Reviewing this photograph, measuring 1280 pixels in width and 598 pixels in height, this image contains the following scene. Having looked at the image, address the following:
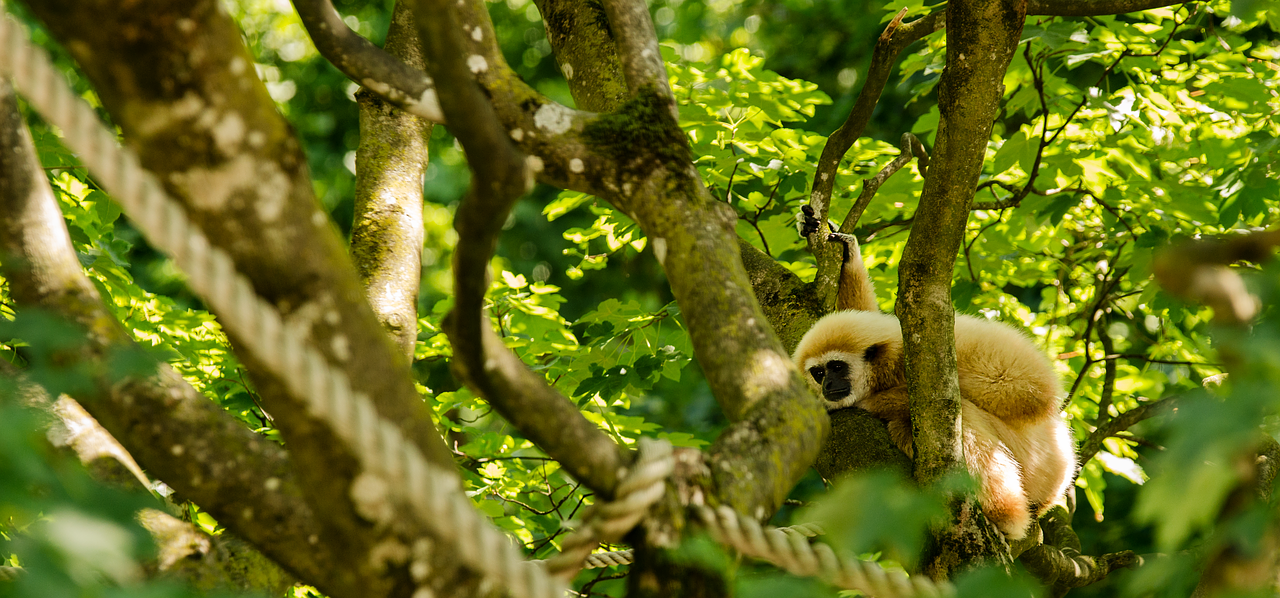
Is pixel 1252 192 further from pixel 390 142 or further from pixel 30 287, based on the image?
pixel 30 287

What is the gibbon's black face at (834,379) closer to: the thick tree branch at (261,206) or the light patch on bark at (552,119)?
the light patch on bark at (552,119)

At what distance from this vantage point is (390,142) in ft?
11.0

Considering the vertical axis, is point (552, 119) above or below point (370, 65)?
below

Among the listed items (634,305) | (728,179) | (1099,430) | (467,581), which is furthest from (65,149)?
(1099,430)

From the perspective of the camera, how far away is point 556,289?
4449 mm

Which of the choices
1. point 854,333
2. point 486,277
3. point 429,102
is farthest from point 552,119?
point 854,333

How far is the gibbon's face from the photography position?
4105mm

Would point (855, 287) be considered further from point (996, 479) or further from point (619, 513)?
point (619, 513)

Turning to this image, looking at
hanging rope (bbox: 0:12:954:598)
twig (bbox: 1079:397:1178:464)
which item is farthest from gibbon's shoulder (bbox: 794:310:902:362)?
hanging rope (bbox: 0:12:954:598)

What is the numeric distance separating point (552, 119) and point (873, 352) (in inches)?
101

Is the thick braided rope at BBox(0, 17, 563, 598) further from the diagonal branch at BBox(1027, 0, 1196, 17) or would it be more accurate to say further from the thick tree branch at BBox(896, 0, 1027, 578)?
the diagonal branch at BBox(1027, 0, 1196, 17)

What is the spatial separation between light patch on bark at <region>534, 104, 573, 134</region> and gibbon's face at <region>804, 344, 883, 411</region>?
2388 millimetres

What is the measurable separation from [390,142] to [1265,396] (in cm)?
296

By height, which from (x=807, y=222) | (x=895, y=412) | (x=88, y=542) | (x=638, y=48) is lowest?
(x=895, y=412)
